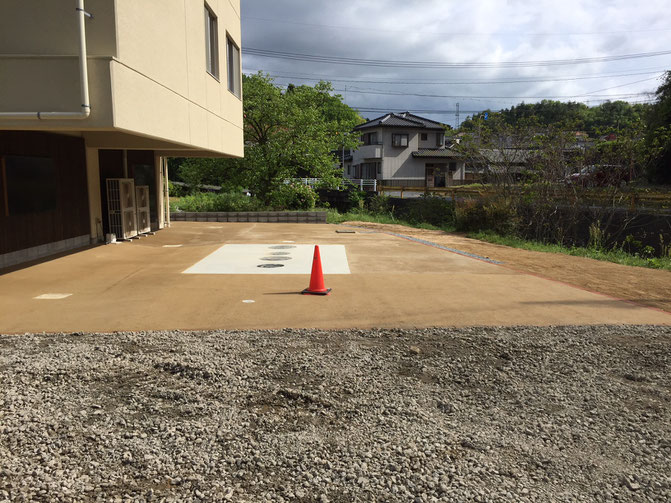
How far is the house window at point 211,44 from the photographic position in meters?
12.8

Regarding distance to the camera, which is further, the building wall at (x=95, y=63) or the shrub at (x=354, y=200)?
the shrub at (x=354, y=200)

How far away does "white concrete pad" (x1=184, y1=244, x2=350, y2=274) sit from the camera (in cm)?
962

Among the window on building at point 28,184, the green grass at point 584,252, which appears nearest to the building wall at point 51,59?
the window on building at point 28,184

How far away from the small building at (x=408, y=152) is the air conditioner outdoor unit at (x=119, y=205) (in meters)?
35.1

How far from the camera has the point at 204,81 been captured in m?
12.1

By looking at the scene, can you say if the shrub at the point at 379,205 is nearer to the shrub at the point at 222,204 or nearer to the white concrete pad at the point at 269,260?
the shrub at the point at 222,204

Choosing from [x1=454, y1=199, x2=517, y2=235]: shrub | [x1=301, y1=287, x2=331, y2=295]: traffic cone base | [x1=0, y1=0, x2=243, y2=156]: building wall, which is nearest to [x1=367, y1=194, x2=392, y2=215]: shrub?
[x1=454, y1=199, x2=517, y2=235]: shrub

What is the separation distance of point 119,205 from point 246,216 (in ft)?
22.5

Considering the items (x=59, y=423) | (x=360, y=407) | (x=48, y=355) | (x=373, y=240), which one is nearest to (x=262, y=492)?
(x=360, y=407)

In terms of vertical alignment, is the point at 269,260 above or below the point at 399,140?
below

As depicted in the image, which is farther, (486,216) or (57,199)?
(486,216)

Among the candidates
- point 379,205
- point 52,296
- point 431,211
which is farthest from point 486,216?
point 52,296

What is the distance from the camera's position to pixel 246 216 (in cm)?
1988

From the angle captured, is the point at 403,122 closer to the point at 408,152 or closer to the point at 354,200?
the point at 408,152
